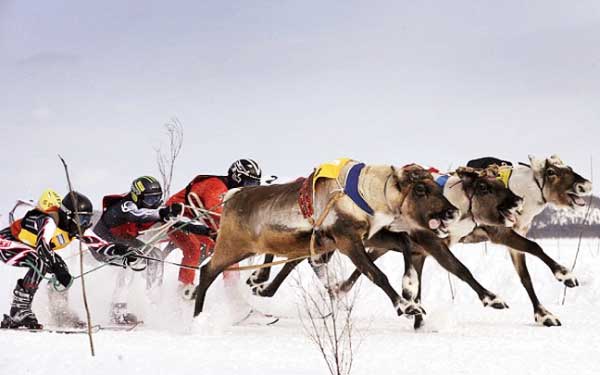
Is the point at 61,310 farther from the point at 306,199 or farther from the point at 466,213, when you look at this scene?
the point at 466,213

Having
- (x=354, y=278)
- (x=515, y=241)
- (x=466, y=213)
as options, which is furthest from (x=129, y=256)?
(x=515, y=241)

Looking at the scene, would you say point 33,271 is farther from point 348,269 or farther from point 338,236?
point 348,269

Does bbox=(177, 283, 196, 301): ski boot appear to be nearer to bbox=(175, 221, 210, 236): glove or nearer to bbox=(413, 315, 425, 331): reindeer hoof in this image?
bbox=(175, 221, 210, 236): glove

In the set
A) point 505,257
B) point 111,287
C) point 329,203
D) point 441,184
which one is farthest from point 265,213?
point 505,257

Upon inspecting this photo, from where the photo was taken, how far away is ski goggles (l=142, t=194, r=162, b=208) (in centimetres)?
986

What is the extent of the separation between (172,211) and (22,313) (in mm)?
2081

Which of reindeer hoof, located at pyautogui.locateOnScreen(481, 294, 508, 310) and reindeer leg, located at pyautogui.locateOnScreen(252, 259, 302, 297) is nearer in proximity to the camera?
reindeer hoof, located at pyautogui.locateOnScreen(481, 294, 508, 310)

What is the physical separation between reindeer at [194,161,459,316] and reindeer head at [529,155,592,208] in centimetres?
131

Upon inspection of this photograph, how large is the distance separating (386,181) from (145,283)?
4.11m

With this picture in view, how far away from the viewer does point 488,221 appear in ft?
25.5

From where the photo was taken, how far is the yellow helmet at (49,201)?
8.77 metres

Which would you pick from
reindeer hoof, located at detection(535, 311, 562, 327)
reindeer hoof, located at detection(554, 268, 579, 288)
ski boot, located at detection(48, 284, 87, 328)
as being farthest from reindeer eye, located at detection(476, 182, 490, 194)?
ski boot, located at detection(48, 284, 87, 328)

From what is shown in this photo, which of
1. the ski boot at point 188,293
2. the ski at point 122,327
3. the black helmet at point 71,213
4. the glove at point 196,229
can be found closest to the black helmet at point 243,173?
the glove at point 196,229

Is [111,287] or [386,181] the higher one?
[386,181]
